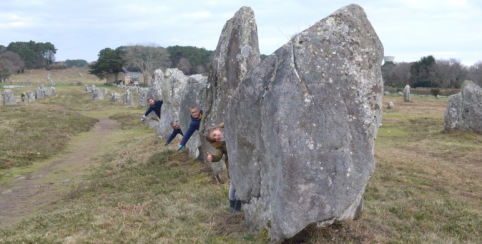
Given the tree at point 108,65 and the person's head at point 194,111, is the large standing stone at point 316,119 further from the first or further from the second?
the tree at point 108,65

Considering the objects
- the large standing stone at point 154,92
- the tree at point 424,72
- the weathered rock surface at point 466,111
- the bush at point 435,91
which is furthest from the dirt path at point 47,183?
the tree at point 424,72

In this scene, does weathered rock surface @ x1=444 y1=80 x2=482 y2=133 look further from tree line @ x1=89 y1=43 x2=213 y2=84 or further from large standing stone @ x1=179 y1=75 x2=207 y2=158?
tree line @ x1=89 y1=43 x2=213 y2=84

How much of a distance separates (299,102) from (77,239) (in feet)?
13.2

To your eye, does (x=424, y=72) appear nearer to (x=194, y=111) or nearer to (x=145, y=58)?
(x=145, y=58)

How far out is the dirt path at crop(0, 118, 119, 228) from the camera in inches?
344

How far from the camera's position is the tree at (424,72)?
58.8m

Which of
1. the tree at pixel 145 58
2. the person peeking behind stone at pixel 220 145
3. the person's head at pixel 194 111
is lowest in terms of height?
the person peeking behind stone at pixel 220 145

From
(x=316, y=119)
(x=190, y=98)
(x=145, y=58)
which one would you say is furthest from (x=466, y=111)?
(x=145, y=58)

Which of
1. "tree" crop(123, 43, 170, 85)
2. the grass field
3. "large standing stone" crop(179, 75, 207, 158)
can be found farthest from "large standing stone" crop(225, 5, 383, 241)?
"tree" crop(123, 43, 170, 85)

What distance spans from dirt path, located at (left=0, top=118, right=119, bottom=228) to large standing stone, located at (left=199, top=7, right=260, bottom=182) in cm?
441

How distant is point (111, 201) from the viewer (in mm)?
8227

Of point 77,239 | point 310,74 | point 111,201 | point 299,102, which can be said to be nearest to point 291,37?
point 310,74

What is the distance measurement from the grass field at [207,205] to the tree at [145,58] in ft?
228

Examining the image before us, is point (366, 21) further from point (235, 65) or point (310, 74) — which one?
point (235, 65)
